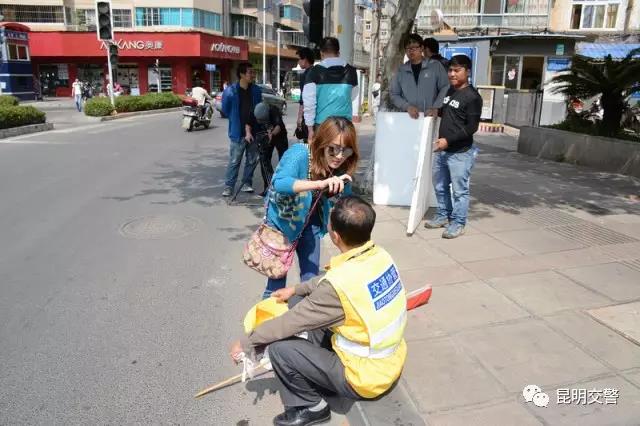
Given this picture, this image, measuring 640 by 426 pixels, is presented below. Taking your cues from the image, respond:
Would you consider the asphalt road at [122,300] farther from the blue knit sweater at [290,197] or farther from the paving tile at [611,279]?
the paving tile at [611,279]

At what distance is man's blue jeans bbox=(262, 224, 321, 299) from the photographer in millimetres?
3504

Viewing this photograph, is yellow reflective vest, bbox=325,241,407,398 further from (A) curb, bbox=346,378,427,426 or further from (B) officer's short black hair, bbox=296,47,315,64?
(B) officer's short black hair, bbox=296,47,315,64

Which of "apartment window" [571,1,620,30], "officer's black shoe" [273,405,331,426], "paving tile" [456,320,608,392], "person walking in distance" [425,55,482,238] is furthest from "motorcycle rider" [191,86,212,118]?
"apartment window" [571,1,620,30]

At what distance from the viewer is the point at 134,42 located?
1667 inches

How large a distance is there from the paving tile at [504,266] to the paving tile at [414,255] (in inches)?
10.0

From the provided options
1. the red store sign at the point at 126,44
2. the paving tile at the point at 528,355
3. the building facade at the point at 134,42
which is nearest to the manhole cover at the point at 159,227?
the paving tile at the point at 528,355

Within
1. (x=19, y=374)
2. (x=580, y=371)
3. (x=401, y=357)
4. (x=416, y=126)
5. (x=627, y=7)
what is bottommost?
(x=19, y=374)

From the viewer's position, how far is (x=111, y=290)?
468 centimetres

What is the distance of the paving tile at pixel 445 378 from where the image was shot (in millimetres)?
2914

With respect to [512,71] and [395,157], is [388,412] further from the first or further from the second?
[512,71]

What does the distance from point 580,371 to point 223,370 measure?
2.14 meters

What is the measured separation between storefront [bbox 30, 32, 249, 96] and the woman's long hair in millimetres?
42007

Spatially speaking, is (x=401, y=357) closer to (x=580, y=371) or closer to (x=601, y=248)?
(x=580, y=371)

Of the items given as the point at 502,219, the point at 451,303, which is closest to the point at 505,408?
the point at 451,303
